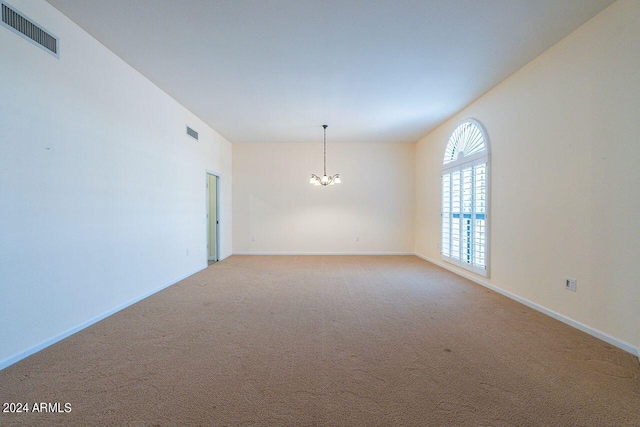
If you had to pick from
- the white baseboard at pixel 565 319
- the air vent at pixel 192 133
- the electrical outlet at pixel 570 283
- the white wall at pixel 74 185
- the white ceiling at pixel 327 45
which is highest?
the white ceiling at pixel 327 45

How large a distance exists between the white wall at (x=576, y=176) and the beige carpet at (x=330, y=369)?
1.46 feet

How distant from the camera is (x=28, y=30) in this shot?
2305mm

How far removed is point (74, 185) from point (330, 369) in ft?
9.85

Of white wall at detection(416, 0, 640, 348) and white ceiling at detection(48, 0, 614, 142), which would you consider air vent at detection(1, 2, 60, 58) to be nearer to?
white ceiling at detection(48, 0, 614, 142)

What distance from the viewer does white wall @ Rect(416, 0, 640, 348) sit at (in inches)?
93.4

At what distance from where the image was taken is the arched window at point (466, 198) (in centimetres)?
444

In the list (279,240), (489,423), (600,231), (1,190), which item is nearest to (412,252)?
(279,240)

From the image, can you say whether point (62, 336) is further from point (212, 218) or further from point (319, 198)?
point (319, 198)

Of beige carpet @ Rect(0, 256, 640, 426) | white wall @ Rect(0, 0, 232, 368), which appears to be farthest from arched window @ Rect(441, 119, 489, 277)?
white wall @ Rect(0, 0, 232, 368)

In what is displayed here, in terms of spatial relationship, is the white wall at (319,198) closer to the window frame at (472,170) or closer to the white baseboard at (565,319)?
the window frame at (472,170)

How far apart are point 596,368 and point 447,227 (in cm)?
368

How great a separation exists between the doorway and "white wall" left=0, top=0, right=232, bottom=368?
2.27 meters

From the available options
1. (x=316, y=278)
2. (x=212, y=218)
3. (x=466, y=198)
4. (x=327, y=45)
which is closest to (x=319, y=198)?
(x=212, y=218)

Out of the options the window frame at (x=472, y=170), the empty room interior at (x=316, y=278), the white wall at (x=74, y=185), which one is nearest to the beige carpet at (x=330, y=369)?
the empty room interior at (x=316, y=278)
